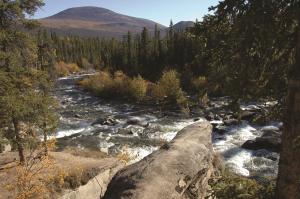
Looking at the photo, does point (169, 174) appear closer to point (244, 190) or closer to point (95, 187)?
point (244, 190)

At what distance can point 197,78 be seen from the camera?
66.8 m

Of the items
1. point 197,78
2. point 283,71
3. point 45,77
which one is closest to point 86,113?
point 197,78

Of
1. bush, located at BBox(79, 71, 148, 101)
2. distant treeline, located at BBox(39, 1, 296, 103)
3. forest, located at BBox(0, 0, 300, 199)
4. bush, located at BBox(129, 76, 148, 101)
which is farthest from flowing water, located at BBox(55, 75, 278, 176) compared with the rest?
distant treeline, located at BBox(39, 1, 296, 103)

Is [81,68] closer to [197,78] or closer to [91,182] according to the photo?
[197,78]

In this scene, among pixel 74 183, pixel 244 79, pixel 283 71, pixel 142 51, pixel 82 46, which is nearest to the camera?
pixel 244 79

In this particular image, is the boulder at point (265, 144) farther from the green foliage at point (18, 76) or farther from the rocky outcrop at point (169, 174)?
the green foliage at point (18, 76)

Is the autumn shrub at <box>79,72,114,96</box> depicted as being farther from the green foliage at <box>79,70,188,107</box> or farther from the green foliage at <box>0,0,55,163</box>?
the green foliage at <box>0,0,55,163</box>

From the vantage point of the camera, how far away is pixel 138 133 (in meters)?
38.4

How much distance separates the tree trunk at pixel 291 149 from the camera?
17.3 feet

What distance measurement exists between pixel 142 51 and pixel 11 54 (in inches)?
2849

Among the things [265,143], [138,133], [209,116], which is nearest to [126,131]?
[138,133]

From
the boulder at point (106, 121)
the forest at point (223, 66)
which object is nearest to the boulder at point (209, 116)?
the boulder at point (106, 121)

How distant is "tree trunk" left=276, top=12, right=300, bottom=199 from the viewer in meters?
5.29

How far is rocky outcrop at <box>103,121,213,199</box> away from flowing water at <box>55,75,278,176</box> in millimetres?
13657
